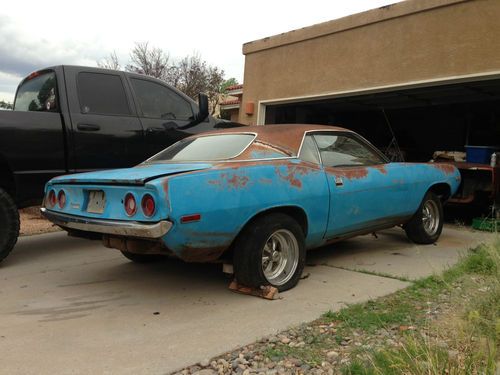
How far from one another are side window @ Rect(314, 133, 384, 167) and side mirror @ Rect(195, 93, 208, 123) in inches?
86.0

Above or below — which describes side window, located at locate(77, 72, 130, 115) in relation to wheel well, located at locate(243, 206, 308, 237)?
above

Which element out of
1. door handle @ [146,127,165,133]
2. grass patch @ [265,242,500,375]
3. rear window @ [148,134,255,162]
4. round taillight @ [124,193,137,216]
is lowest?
grass patch @ [265,242,500,375]

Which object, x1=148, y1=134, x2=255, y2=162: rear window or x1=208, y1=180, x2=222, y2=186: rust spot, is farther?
x1=148, y1=134, x2=255, y2=162: rear window

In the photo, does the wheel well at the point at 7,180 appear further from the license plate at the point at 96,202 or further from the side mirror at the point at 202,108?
the side mirror at the point at 202,108

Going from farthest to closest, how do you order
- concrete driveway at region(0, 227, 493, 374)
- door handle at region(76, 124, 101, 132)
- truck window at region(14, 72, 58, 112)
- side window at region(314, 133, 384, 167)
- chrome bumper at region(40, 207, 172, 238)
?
truck window at region(14, 72, 58, 112)
door handle at region(76, 124, 101, 132)
side window at region(314, 133, 384, 167)
chrome bumper at region(40, 207, 172, 238)
concrete driveway at region(0, 227, 493, 374)

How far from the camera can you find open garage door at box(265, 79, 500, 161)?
12273 mm

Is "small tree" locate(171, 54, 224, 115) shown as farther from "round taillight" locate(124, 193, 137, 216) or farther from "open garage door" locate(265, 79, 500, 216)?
"round taillight" locate(124, 193, 137, 216)

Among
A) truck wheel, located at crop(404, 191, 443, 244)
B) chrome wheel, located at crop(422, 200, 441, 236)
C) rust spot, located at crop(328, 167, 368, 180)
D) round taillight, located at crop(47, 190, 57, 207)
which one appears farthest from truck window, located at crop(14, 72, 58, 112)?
chrome wheel, located at crop(422, 200, 441, 236)

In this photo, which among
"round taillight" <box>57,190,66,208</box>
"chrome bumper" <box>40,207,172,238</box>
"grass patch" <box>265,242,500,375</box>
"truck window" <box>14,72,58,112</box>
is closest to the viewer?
"grass patch" <box>265,242,500,375</box>

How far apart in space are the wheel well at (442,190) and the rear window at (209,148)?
3.03 m

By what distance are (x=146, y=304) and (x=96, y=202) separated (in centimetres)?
95

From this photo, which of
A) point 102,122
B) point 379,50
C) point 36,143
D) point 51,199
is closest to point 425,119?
point 379,50

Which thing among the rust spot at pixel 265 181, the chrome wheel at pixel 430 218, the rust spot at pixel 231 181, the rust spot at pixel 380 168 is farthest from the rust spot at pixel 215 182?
the chrome wheel at pixel 430 218

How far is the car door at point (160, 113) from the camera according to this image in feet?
20.3
